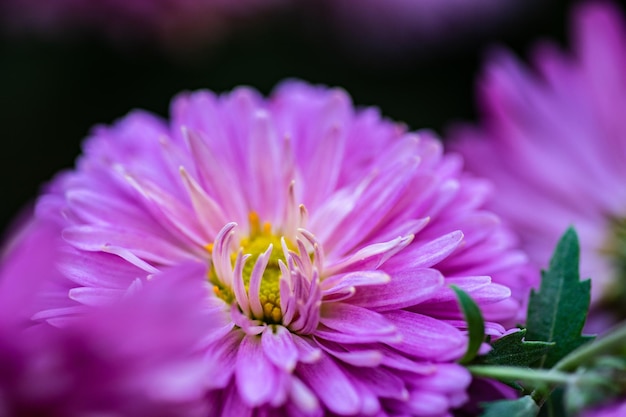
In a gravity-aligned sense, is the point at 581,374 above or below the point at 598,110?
below

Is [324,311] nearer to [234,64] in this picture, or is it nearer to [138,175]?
[138,175]

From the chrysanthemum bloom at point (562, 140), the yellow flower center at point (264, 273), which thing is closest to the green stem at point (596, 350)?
the yellow flower center at point (264, 273)

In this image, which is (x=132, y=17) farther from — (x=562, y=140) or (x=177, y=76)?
(x=562, y=140)

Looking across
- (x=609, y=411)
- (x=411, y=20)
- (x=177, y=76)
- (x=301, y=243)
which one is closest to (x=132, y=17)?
(x=177, y=76)

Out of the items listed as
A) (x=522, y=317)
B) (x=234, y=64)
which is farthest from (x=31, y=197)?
(x=522, y=317)

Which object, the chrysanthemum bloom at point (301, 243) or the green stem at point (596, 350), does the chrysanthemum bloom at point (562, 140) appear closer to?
the chrysanthemum bloom at point (301, 243)

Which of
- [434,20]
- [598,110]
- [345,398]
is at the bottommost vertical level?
[345,398]

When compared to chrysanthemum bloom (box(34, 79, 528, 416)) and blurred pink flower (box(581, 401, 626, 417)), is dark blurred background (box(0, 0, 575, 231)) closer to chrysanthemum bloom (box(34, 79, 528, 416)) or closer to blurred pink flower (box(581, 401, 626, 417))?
chrysanthemum bloom (box(34, 79, 528, 416))
